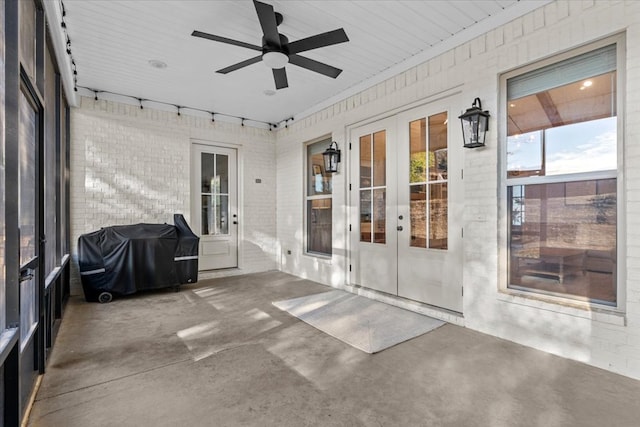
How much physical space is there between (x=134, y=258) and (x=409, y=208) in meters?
3.74

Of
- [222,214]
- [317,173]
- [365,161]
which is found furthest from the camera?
[222,214]

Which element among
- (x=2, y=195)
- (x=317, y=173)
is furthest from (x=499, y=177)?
(x=2, y=195)

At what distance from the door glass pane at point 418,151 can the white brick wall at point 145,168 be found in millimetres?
3371

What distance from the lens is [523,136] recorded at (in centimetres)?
308

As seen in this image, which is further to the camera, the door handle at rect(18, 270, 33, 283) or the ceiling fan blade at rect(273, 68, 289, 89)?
the ceiling fan blade at rect(273, 68, 289, 89)

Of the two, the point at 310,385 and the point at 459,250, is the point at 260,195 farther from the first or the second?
the point at 310,385

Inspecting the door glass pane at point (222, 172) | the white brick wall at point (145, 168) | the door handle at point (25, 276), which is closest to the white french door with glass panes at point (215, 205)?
the door glass pane at point (222, 172)

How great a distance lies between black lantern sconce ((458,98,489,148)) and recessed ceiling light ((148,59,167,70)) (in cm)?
354

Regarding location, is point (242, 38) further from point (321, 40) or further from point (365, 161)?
point (365, 161)

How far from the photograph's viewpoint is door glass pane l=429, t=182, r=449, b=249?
3732 mm

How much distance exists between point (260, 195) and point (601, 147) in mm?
5197

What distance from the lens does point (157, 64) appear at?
4.09 m

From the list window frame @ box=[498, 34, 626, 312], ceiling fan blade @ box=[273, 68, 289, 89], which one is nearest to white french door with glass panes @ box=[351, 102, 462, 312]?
window frame @ box=[498, 34, 626, 312]

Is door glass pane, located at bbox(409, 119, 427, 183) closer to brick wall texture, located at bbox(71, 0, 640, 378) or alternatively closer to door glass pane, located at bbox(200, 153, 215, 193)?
brick wall texture, located at bbox(71, 0, 640, 378)
